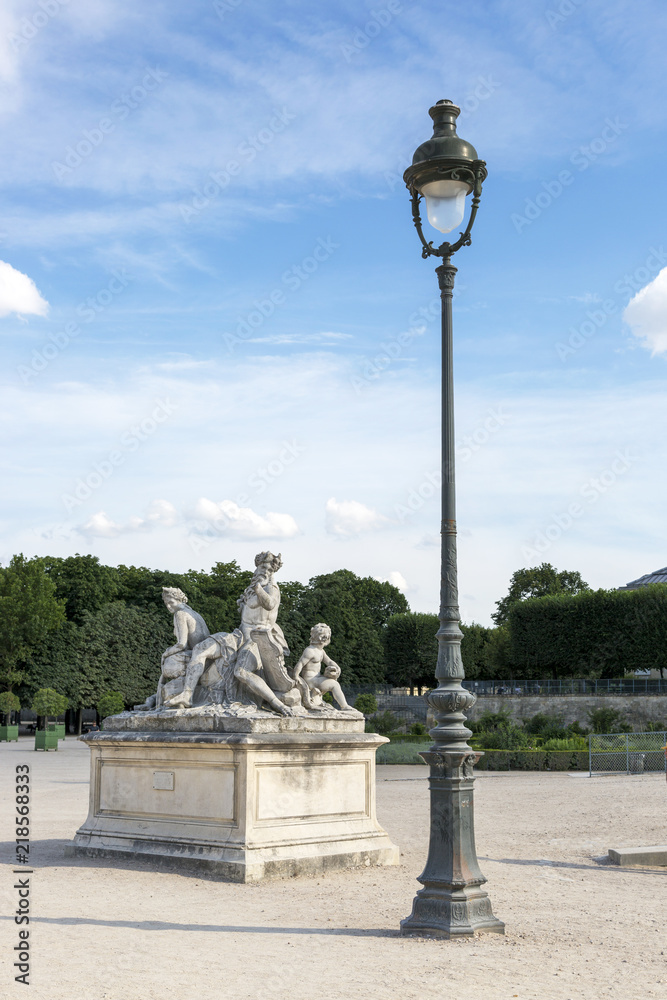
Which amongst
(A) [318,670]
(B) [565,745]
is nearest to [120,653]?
(B) [565,745]

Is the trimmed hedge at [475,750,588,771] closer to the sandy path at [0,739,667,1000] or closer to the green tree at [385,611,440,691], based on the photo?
the sandy path at [0,739,667,1000]

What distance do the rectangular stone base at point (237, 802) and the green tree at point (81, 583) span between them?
41948mm

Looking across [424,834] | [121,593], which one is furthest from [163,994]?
[121,593]

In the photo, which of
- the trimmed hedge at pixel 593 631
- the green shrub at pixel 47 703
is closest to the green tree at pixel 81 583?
the green shrub at pixel 47 703

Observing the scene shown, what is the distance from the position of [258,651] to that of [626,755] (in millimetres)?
19891

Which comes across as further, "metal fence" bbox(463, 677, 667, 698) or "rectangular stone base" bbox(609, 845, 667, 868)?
"metal fence" bbox(463, 677, 667, 698)

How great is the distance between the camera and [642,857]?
11.2 metres

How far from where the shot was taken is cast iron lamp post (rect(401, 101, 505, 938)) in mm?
7086

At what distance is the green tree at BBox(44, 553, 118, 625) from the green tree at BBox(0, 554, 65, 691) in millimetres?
2312

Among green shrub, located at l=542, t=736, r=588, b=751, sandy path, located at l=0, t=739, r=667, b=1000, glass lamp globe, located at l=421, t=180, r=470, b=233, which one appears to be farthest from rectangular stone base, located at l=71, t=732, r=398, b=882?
green shrub, located at l=542, t=736, r=588, b=751

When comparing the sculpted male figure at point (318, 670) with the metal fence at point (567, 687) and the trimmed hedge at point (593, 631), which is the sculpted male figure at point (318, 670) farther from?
the trimmed hedge at point (593, 631)

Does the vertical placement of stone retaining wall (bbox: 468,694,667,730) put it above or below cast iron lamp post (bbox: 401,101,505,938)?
below

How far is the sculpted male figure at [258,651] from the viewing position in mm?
10656

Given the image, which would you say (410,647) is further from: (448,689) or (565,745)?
A: (448,689)
